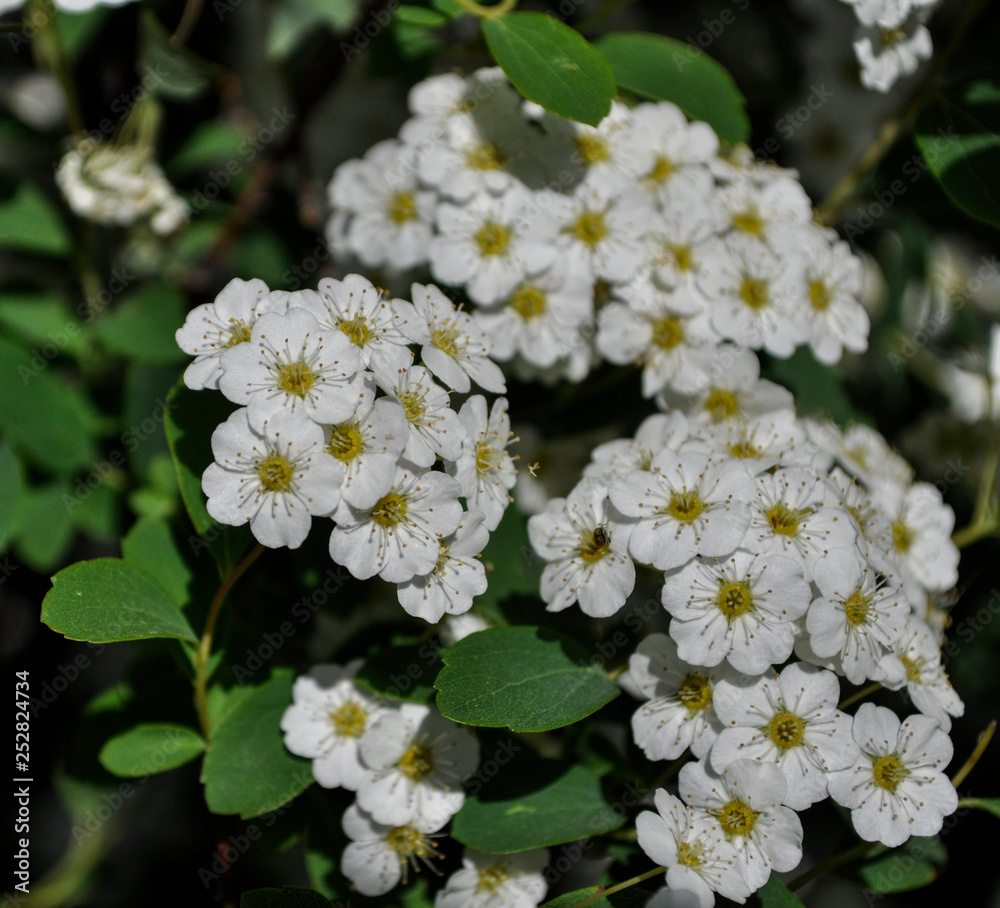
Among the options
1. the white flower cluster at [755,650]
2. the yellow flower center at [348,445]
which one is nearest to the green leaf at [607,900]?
the white flower cluster at [755,650]

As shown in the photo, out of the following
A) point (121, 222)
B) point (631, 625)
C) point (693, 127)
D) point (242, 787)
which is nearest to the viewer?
point (242, 787)

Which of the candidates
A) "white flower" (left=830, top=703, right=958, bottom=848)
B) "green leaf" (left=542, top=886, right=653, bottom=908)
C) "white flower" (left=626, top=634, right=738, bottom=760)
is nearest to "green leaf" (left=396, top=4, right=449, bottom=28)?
"white flower" (left=626, top=634, right=738, bottom=760)

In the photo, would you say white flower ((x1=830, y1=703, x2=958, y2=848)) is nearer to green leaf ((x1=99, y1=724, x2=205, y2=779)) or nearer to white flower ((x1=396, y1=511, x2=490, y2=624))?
white flower ((x1=396, y1=511, x2=490, y2=624))

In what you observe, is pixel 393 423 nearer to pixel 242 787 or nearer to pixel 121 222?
pixel 242 787

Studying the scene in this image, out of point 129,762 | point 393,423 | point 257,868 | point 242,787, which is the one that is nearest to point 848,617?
point 393,423

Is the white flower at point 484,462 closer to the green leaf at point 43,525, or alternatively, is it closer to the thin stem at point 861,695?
the thin stem at point 861,695

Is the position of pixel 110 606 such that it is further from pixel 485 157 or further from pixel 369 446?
pixel 485 157

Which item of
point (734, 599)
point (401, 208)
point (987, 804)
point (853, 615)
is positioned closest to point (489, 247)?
point (401, 208)
